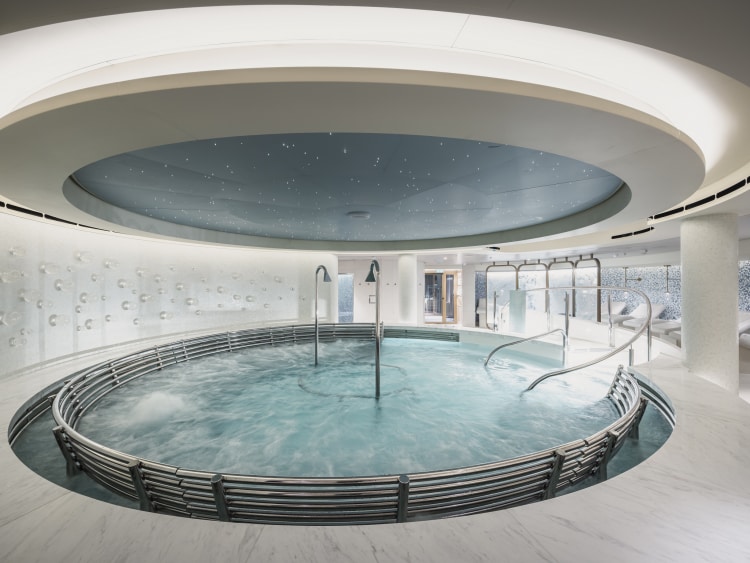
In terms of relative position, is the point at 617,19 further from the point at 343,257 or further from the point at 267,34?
the point at 343,257

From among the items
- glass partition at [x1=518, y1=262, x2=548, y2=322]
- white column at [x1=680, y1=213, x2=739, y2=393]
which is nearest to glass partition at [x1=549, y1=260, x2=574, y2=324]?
glass partition at [x1=518, y1=262, x2=548, y2=322]

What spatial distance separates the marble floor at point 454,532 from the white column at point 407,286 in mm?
9140

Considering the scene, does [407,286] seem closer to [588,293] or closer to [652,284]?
[588,293]

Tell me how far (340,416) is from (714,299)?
5271 millimetres

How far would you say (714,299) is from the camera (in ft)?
14.4

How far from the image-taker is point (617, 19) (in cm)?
134

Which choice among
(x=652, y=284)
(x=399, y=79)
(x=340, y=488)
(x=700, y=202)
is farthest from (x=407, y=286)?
(x=399, y=79)

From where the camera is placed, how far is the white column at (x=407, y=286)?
11.1 m

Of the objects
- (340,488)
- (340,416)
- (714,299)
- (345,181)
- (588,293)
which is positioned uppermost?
(345,181)

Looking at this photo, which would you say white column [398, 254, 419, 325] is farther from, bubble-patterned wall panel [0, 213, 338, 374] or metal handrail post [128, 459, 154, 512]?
metal handrail post [128, 459, 154, 512]

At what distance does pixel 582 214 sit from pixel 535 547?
18.0ft

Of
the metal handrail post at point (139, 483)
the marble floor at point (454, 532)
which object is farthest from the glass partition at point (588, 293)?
the metal handrail post at point (139, 483)

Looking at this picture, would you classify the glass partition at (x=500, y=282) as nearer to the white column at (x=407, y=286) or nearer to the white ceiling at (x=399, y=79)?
the white column at (x=407, y=286)

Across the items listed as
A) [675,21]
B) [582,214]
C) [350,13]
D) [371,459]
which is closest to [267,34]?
[350,13]
